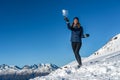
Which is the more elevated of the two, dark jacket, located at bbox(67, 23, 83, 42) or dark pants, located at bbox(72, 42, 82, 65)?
dark jacket, located at bbox(67, 23, 83, 42)

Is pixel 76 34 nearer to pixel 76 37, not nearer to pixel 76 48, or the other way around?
pixel 76 37

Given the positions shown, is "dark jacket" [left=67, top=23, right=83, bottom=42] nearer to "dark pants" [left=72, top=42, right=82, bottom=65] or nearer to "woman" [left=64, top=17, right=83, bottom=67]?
"woman" [left=64, top=17, right=83, bottom=67]

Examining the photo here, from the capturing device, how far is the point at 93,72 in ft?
47.3

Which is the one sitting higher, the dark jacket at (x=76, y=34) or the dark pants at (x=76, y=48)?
the dark jacket at (x=76, y=34)

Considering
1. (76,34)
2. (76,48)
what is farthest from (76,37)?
(76,48)

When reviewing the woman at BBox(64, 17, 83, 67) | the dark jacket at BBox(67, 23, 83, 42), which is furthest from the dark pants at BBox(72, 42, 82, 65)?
the dark jacket at BBox(67, 23, 83, 42)

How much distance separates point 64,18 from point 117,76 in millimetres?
5882

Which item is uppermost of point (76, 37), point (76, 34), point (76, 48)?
point (76, 34)

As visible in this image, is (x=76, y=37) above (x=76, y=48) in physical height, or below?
above

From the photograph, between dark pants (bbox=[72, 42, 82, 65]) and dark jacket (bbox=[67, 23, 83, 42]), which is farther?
dark jacket (bbox=[67, 23, 83, 42])

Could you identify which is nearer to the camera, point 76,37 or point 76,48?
point 76,48

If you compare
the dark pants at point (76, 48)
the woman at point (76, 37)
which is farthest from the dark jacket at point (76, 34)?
the dark pants at point (76, 48)

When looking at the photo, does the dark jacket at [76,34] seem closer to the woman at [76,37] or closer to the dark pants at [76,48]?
the woman at [76,37]

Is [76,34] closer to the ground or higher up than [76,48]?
higher up
